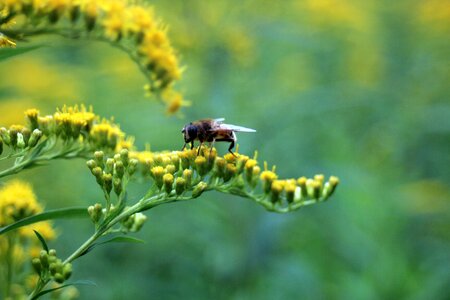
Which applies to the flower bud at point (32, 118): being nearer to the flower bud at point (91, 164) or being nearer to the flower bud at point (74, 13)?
the flower bud at point (91, 164)

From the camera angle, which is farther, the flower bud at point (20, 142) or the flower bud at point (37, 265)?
the flower bud at point (20, 142)

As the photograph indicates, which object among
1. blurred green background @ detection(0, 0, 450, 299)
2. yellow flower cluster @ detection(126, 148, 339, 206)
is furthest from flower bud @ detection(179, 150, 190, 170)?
blurred green background @ detection(0, 0, 450, 299)

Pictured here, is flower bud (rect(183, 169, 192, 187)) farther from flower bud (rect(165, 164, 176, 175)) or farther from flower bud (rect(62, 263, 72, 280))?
flower bud (rect(62, 263, 72, 280))

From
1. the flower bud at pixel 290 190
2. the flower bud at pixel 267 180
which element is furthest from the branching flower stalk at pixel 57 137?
the flower bud at pixel 290 190

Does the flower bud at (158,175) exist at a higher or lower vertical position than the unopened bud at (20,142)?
lower

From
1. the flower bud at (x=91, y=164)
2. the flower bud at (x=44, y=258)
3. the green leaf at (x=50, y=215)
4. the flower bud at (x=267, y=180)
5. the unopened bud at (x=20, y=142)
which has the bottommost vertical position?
the flower bud at (x=44, y=258)

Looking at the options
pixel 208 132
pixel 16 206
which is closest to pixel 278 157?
pixel 208 132

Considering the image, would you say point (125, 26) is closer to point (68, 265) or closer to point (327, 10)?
point (68, 265)

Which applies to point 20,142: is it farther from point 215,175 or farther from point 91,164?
point 215,175
